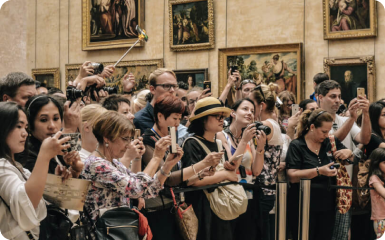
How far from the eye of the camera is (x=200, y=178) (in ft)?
15.6

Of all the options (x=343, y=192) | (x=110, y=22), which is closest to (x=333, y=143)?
(x=343, y=192)

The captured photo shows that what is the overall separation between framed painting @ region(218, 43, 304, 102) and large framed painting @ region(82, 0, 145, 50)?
97.0 inches

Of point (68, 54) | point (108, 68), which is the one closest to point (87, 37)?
point (68, 54)

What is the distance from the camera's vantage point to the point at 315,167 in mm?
5918

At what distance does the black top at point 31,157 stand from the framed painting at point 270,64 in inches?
306

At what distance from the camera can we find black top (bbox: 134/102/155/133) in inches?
214

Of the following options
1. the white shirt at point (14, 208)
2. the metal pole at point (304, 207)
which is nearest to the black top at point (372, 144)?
the metal pole at point (304, 207)

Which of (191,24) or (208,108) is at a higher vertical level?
(191,24)

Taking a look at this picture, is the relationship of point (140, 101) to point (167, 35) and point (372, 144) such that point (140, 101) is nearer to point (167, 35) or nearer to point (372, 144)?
point (372, 144)

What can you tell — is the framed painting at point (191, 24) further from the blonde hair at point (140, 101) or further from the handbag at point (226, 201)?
the handbag at point (226, 201)

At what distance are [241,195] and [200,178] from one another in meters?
0.58

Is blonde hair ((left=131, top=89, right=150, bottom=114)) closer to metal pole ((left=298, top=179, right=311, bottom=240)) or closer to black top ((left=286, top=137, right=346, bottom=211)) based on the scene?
black top ((left=286, top=137, right=346, bottom=211))

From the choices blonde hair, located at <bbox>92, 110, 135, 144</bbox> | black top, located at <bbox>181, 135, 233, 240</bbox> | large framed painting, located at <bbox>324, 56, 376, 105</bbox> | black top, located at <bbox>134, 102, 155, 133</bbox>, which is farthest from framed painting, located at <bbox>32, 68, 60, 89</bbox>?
blonde hair, located at <bbox>92, 110, 135, 144</bbox>

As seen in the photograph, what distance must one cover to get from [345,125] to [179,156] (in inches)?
118
